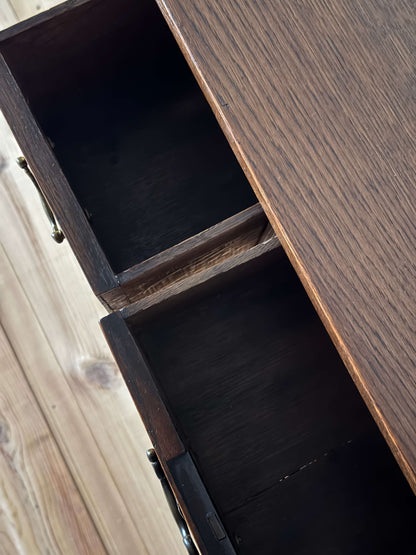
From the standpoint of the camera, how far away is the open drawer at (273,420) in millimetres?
606

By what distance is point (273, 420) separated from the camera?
25.4 inches

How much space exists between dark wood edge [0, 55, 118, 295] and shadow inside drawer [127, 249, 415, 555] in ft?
0.24

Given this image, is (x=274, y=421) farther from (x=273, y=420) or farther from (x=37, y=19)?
(x=37, y=19)

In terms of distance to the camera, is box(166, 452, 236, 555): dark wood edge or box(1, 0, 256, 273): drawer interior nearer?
box(166, 452, 236, 555): dark wood edge

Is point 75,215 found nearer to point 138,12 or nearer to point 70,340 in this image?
point 138,12

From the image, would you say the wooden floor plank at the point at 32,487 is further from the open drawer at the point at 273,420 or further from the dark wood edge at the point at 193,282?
the dark wood edge at the point at 193,282

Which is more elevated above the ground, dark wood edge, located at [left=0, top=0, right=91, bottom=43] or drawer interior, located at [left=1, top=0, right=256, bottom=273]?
dark wood edge, located at [left=0, top=0, right=91, bottom=43]

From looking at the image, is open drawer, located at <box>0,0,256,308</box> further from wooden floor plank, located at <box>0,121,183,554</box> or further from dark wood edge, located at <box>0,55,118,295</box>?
wooden floor plank, located at <box>0,121,183,554</box>

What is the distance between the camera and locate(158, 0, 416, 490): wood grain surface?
42 cm

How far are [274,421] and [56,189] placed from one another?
1.09ft

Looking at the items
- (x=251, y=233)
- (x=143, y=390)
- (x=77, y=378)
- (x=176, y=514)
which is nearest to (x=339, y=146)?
(x=251, y=233)

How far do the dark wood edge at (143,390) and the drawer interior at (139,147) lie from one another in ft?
0.80

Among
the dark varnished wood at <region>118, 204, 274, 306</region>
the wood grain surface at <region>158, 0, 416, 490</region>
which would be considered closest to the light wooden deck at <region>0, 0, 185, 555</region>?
the dark varnished wood at <region>118, 204, 274, 306</region>

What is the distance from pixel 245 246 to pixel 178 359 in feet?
0.47
